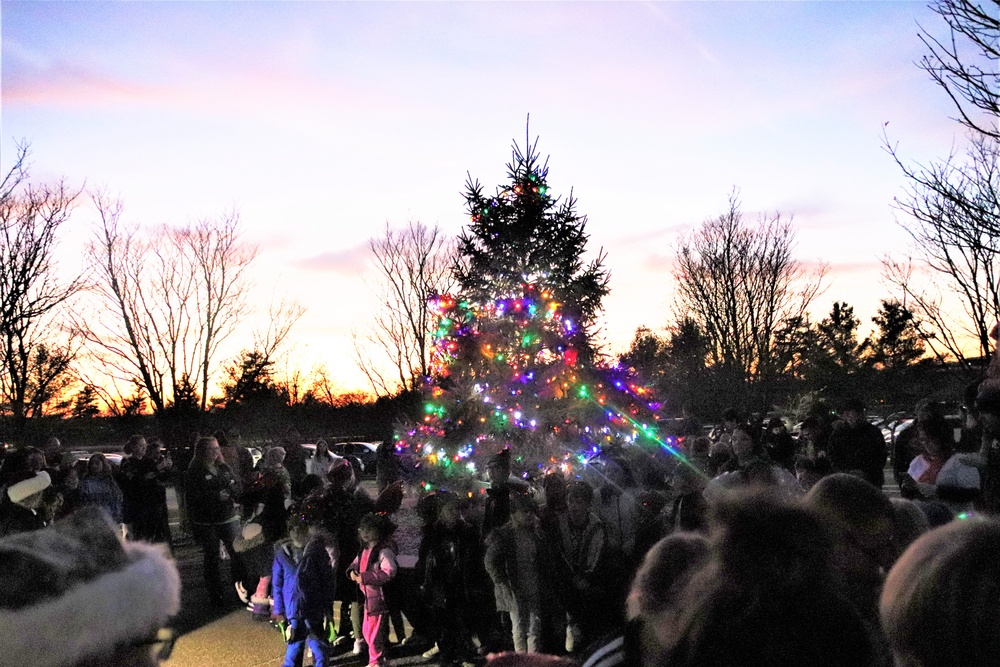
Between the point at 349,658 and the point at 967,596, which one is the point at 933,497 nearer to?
the point at 967,596

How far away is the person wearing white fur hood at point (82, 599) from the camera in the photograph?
1684mm

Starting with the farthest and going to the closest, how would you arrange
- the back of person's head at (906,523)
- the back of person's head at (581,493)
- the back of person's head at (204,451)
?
the back of person's head at (204,451) → the back of person's head at (581,493) → the back of person's head at (906,523)

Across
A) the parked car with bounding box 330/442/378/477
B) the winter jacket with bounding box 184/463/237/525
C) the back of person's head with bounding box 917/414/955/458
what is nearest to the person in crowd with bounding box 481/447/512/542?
the back of person's head with bounding box 917/414/955/458

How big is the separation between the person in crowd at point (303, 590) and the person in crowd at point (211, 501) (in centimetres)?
330

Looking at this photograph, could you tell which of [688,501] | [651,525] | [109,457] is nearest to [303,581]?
[651,525]

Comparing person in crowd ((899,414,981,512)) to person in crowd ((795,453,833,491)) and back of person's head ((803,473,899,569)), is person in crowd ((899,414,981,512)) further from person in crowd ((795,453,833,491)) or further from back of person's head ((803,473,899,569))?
person in crowd ((795,453,833,491))

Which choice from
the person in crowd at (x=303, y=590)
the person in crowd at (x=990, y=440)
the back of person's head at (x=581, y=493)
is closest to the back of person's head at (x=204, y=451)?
the person in crowd at (x=303, y=590)

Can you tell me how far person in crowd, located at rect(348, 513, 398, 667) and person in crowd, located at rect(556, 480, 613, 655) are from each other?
4.52 feet

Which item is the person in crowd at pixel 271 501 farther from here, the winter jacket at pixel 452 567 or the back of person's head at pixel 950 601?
the back of person's head at pixel 950 601

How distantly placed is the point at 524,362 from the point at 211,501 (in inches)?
166

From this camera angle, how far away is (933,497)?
4.88 meters

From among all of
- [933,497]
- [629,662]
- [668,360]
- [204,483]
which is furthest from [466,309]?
[668,360]

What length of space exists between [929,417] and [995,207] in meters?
5.39

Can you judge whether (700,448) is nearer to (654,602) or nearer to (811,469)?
(811,469)
